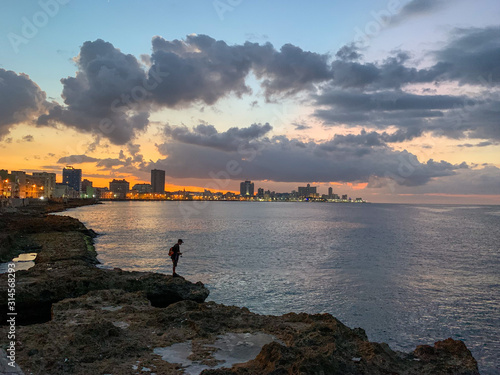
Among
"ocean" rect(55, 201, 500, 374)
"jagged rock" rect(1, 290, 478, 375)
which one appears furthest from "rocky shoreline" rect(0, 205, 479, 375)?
"ocean" rect(55, 201, 500, 374)

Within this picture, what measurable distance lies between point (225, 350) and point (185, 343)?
48.2 inches

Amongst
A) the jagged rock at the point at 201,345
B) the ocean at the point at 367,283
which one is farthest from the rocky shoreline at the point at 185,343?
the ocean at the point at 367,283

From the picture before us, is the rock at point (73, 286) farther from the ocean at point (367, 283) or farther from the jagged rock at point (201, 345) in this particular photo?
the ocean at point (367, 283)

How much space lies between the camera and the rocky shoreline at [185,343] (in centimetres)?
812

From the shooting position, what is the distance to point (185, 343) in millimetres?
9805

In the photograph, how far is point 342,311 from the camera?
1827 centimetres

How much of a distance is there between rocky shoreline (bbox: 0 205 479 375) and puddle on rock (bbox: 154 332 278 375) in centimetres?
3

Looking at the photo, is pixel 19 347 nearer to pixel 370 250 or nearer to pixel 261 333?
pixel 261 333

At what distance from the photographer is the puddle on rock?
848 centimetres

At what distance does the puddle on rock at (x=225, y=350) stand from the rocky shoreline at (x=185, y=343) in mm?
A: 27

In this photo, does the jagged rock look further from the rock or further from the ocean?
the ocean

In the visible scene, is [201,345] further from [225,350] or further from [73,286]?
[73,286]

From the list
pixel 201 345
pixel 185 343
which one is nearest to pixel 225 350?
pixel 201 345

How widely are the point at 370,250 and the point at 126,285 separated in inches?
1359
